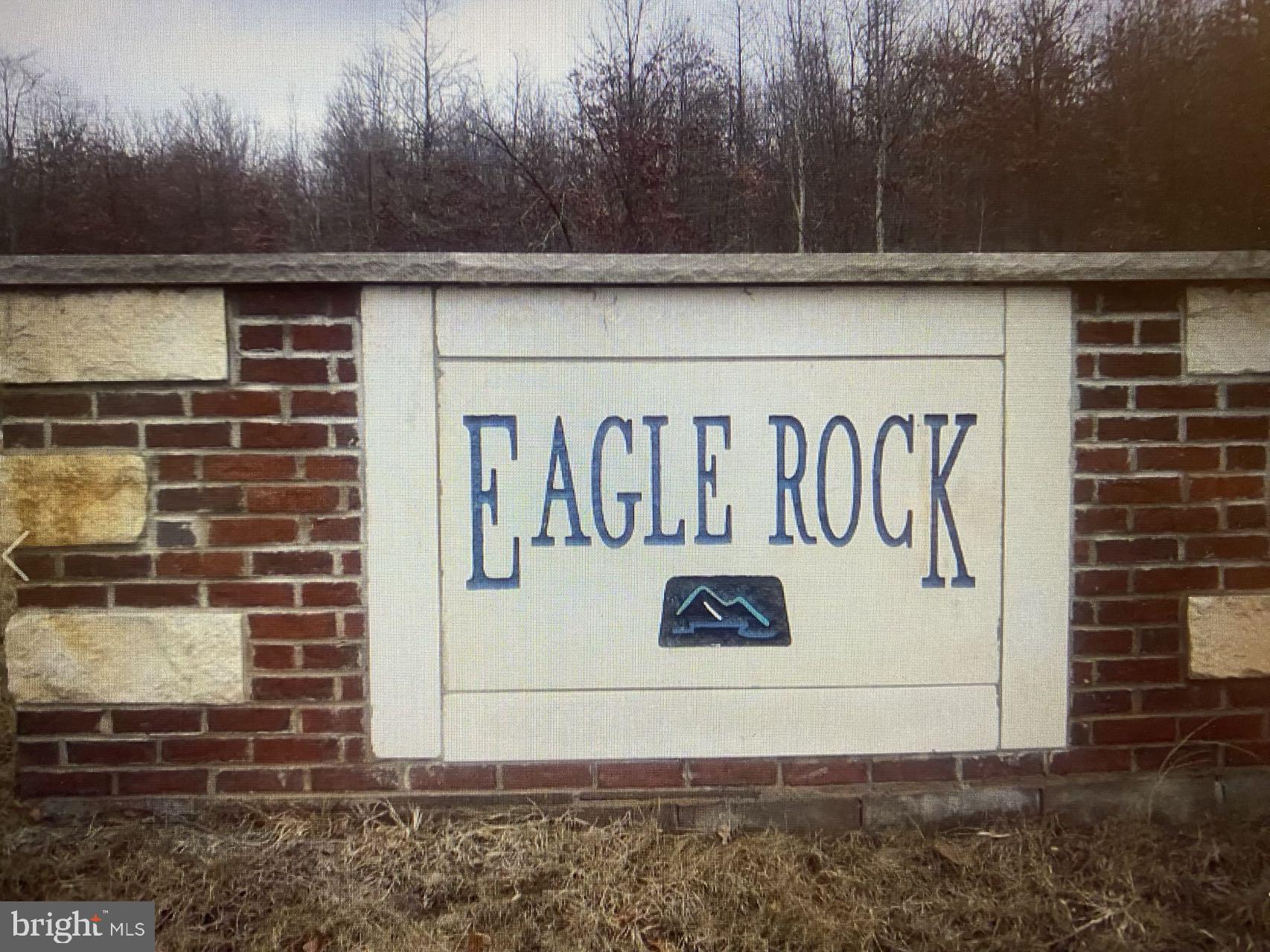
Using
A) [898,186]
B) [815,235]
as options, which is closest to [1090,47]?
[898,186]

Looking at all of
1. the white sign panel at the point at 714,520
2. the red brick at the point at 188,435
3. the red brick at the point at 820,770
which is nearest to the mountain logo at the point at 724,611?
the white sign panel at the point at 714,520

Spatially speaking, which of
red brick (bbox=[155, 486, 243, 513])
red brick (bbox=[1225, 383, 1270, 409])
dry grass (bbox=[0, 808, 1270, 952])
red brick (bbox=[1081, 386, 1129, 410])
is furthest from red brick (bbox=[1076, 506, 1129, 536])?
red brick (bbox=[155, 486, 243, 513])

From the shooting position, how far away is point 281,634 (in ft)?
7.75

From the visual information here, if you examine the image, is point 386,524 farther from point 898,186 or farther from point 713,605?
point 898,186

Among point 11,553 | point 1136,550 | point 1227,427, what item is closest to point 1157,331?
point 1227,427

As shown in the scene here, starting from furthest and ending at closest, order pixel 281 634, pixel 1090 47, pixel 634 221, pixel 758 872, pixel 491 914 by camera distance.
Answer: pixel 1090 47 → pixel 634 221 → pixel 281 634 → pixel 758 872 → pixel 491 914

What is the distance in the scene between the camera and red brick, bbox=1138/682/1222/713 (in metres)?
2.45

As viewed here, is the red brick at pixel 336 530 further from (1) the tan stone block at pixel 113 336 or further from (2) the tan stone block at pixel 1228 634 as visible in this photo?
(2) the tan stone block at pixel 1228 634

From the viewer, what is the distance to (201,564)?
2340 mm

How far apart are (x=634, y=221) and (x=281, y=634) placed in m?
4.08

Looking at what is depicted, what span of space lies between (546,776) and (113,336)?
1.64 metres

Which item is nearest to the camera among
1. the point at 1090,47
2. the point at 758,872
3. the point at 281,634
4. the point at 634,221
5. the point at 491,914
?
the point at 491,914

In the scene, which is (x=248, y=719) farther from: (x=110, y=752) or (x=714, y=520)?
(x=714, y=520)

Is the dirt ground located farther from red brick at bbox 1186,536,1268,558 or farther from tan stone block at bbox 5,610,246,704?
red brick at bbox 1186,536,1268,558
